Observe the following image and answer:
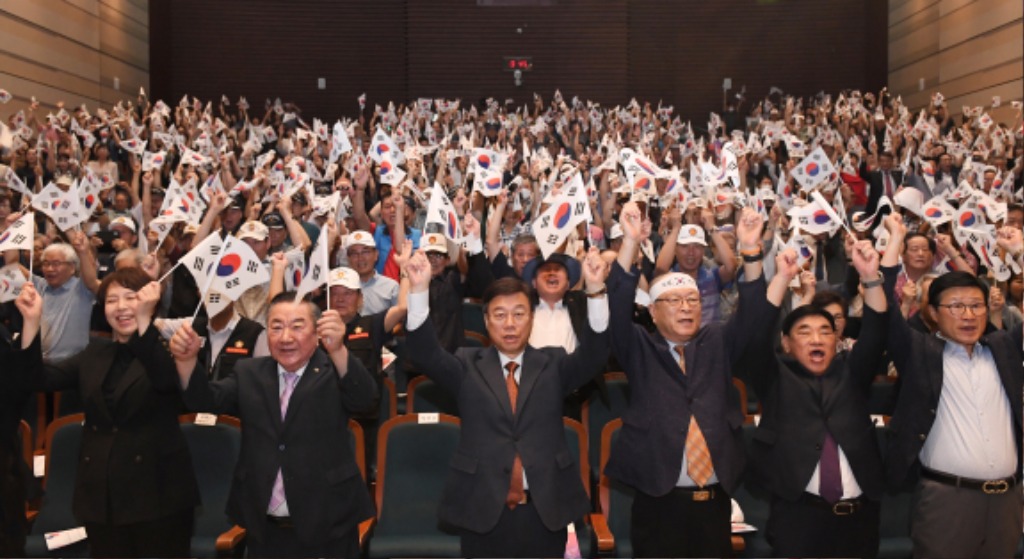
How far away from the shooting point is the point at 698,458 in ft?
11.6

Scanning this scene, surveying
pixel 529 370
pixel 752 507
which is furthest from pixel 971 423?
pixel 529 370

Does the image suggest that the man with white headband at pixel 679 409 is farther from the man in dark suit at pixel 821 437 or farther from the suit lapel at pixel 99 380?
the suit lapel at pixel 99 380

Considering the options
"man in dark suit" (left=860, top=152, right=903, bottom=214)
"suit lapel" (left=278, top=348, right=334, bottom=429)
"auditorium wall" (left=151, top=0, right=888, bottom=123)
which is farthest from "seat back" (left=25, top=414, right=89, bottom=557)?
"auditorium wall" (left=151, top=0, right=888, bottom=123)

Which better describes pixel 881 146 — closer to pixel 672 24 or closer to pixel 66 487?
pixel 672 24

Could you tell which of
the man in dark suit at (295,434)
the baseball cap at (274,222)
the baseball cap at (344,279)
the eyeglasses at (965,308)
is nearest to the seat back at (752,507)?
the eyeglasses at (965,308)

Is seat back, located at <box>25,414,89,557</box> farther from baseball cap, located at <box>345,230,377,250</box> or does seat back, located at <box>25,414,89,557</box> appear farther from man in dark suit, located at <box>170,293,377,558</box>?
baseball cap, located at <box>345,230,377,250</box>

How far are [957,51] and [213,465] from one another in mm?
15231

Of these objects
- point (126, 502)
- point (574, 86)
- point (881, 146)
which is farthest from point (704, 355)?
Answer: point (574, 86)

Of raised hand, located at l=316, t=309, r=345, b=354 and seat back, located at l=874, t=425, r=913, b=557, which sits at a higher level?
raised hand, located at l=316, t=309, r=345, b=354

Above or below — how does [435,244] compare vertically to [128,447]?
above

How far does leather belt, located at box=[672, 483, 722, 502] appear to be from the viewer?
11.5 ft

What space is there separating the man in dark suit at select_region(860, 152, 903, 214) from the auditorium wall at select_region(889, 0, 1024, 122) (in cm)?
399

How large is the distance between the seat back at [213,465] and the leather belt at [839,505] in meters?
2.45

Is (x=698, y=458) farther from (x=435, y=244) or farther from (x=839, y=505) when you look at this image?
(x=435, y=244)
